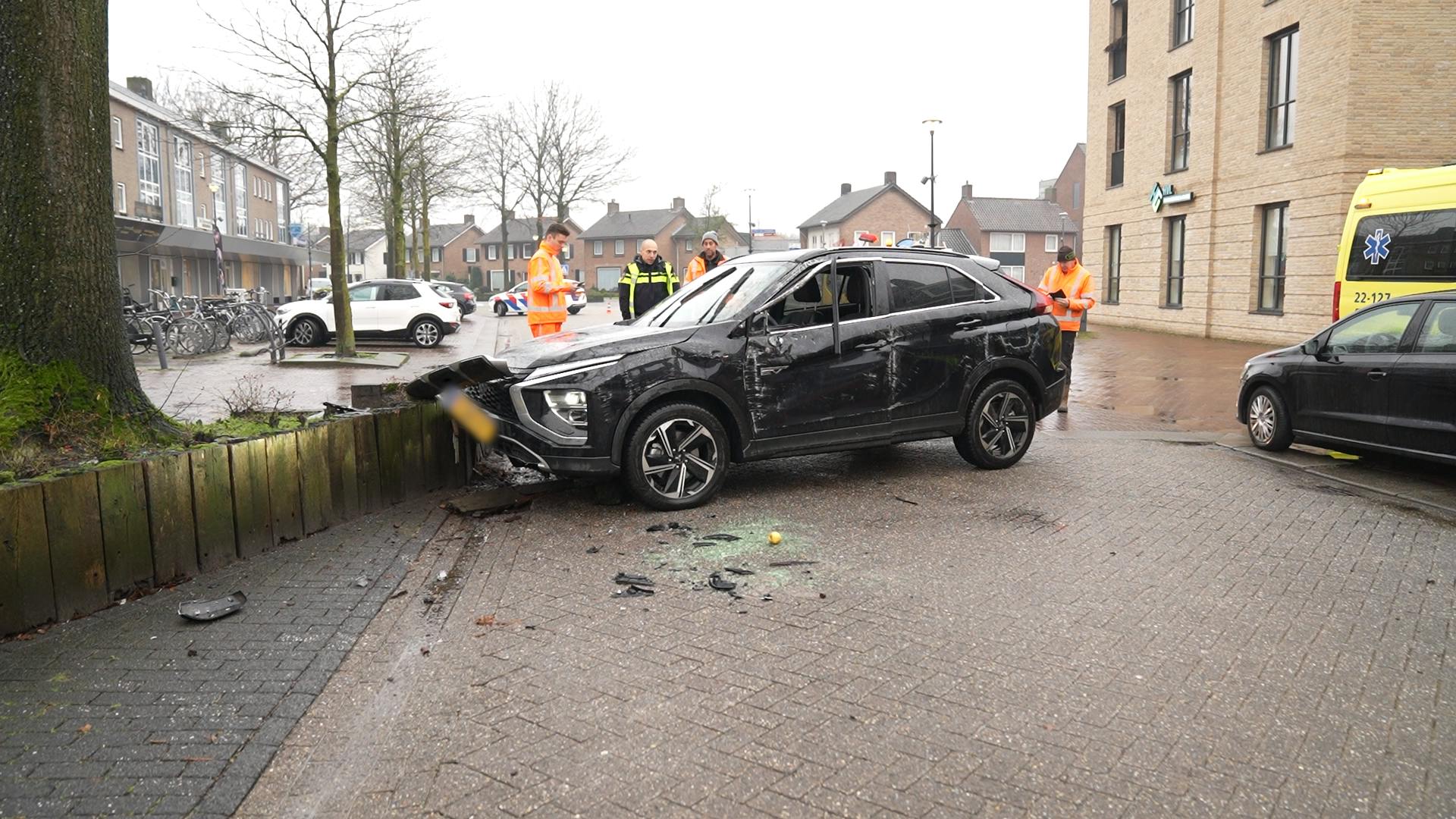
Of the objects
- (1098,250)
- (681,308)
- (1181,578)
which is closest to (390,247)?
(1098,250)

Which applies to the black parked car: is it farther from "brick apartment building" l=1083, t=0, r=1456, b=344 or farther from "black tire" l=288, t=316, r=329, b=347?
"black tire" l=288, t=316, r=329, b=347

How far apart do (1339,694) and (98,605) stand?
17.5 feet

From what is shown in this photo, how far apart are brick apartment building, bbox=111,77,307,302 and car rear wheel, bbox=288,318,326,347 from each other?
33.4 feet

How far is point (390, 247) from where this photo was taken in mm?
45438

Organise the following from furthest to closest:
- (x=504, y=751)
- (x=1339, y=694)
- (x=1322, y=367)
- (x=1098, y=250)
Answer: (x=1098, y=250) < (x=1322, y=367) < (x=1339, y=694) < (x=504, y=751)

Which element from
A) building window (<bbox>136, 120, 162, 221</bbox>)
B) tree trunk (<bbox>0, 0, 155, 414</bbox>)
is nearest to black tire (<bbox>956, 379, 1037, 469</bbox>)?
A: tree trunk (<bbox>0, 0, 155, 414</bbox>)

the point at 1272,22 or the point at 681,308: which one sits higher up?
the point at 1272,22

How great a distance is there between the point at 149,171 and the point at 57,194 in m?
43.6

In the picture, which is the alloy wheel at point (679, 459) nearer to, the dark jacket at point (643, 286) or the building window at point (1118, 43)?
the dark jacket at point (643, 286)

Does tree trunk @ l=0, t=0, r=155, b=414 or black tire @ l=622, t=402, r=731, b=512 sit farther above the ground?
tree trunk @ l=0, t=0, r=155, b=414

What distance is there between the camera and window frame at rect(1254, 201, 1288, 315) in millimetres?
21500

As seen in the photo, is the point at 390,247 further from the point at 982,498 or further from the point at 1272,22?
the point at 982,498

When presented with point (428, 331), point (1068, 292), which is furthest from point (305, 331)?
point (1068, 292)

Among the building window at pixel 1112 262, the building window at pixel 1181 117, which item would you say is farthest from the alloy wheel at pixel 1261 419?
the building window at pixel 1112 262
